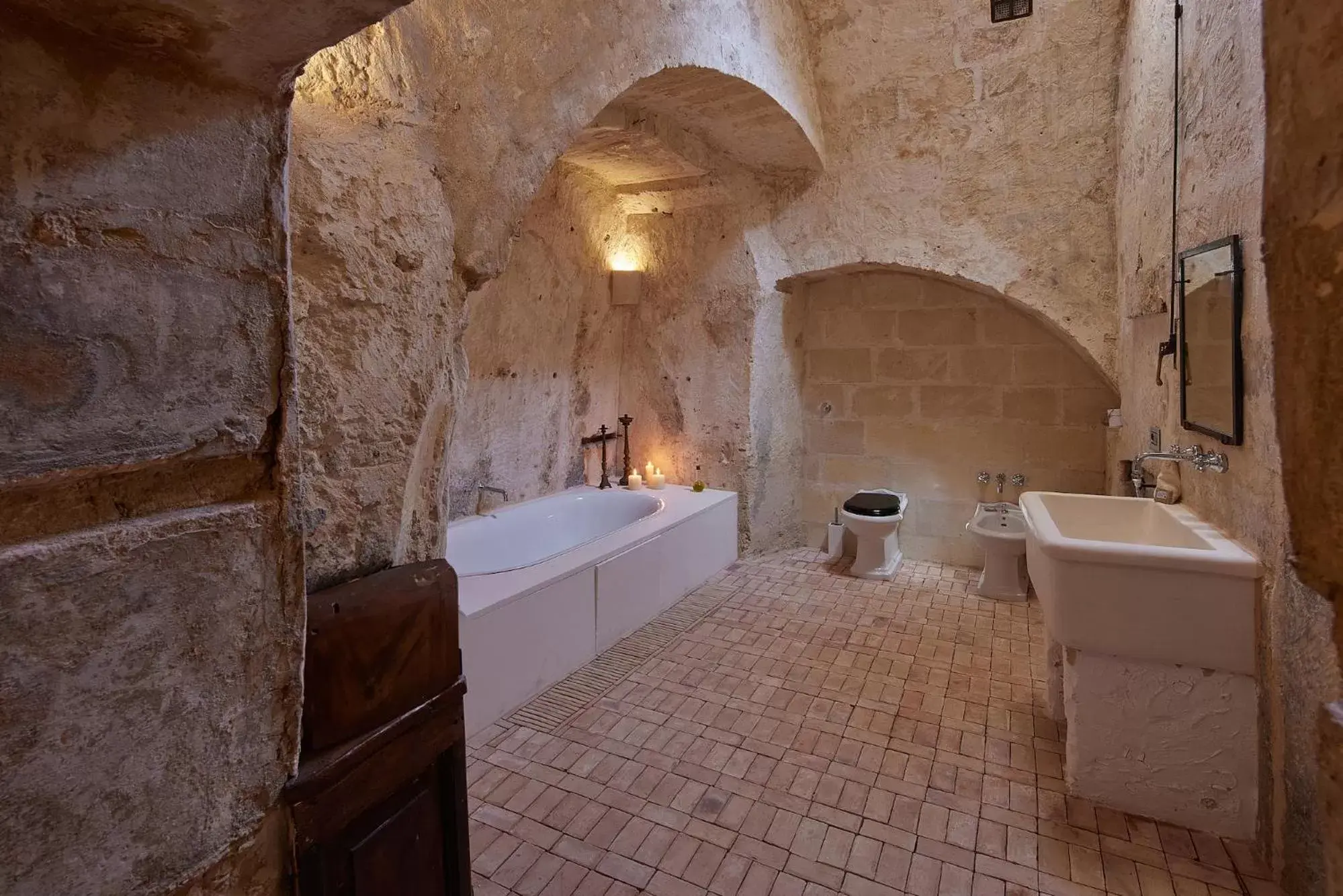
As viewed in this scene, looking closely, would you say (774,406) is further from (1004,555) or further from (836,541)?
(1004,555)

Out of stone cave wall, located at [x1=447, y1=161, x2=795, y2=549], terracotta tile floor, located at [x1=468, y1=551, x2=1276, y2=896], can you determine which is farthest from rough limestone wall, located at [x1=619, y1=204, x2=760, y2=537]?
terracotta tile floor, located at [x1=468, y1=551, x2=1276, y2=896]

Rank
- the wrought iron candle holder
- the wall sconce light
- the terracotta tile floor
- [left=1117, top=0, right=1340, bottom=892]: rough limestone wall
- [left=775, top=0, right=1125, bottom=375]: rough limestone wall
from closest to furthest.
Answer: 1. [left=1117, top=0, right=1340, bottom=892]: rough limestone wall
2. the terracotta tile floor
3. [left=775, top=0, right=1125, bottom=375]: rough limestone wall
4. the wall sconce light
5. the wrought iron candle holder

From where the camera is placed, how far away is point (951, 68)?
3.45 m

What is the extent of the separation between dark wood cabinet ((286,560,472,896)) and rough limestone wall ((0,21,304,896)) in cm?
15

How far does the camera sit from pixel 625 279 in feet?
14.2

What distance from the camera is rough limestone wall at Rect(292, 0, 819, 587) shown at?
1.25 m

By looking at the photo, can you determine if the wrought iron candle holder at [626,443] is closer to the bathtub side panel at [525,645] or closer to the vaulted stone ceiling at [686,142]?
the vaulted stone ceiling at [686,142]

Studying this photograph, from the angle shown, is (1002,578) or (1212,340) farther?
(1002,578)

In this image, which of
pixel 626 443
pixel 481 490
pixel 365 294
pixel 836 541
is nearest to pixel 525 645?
pixel 481 490

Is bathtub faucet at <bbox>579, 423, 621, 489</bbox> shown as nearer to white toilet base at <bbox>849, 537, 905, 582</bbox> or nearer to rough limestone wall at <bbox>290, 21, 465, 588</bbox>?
white toilet base at <bbox>849, 537, 905, 582</bbox>

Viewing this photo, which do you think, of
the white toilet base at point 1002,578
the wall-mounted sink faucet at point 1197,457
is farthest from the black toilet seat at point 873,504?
the wall-mounted sink faucet at point 1197,457

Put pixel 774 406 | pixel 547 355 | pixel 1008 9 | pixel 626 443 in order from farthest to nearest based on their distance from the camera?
pixel 626 443, pixel 774 406, pixel 547 355, pixel 1008 9

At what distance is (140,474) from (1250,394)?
2246 mm

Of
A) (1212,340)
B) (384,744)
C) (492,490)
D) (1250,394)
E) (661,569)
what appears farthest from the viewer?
(492,490)
